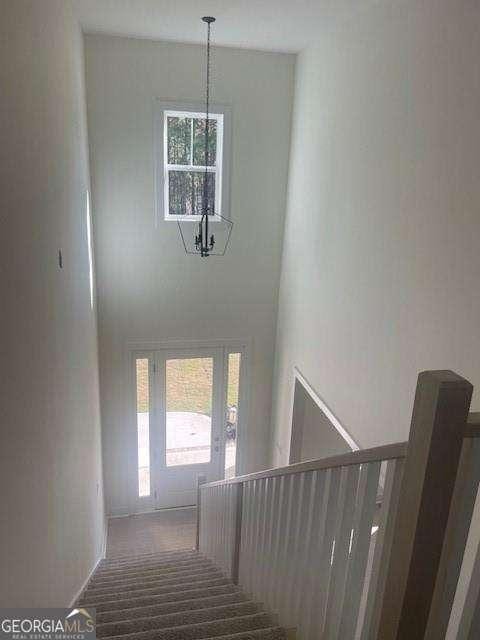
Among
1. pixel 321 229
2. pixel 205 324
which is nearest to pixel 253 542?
pixel 321 229

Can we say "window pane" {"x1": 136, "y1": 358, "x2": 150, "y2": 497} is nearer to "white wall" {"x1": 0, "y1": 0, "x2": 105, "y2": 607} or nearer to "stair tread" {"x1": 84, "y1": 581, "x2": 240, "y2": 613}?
"white wall" {"x1": 0, "y1": 0, "x2": 105, "y2": 607}

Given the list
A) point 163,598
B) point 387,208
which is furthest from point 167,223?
point 163,598

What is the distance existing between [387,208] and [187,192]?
277 cm

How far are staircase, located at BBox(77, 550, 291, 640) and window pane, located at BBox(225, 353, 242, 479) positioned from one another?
111 inches

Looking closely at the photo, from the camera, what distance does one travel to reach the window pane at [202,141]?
5.34 metres

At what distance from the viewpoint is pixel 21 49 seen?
213 centimetres

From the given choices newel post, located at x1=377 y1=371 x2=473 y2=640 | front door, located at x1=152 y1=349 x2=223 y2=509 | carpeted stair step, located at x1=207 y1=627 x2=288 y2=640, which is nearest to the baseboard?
front door, located at x1=152 y1=349 x2=223 y2=509

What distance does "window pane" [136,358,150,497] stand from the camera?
6.03 meters

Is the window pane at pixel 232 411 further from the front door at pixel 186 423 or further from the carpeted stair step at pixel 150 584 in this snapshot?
the carpeted stair step at pixel 150 584

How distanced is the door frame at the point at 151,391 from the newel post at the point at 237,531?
10.7ft

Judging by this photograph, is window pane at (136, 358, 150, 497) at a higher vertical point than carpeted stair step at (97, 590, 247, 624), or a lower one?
lower

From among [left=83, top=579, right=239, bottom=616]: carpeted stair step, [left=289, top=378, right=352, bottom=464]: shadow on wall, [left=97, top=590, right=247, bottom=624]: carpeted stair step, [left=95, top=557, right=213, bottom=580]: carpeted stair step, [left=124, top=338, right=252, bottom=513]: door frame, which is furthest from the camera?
[left=124, top=338, right=252, bottom=513]: door frame

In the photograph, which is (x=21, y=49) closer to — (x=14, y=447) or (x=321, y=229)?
(x=14, y=447)

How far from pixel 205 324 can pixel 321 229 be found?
6.65 feet
